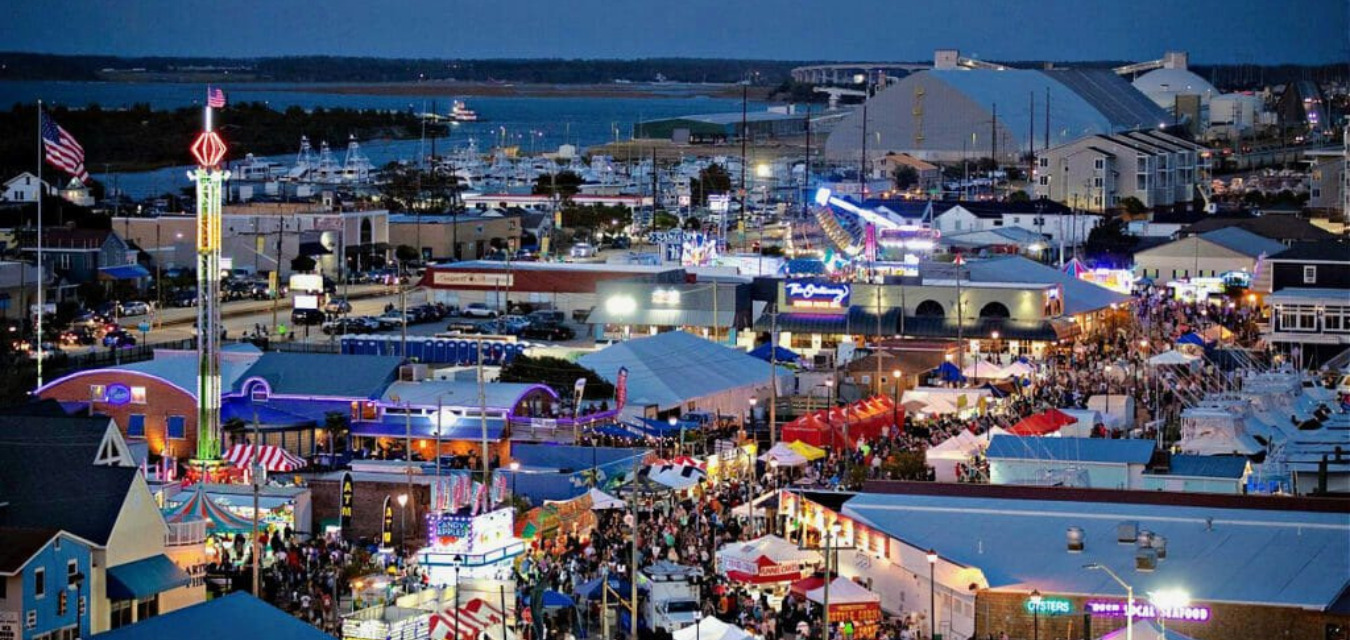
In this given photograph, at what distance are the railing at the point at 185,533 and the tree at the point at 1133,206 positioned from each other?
4047 cm

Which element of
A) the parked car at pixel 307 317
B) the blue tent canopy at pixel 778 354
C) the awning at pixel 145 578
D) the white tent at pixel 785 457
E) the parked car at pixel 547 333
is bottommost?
the awning at pixel 145 578

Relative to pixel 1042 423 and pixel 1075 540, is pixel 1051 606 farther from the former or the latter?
pixel 1042 423

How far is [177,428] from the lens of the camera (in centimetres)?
2169

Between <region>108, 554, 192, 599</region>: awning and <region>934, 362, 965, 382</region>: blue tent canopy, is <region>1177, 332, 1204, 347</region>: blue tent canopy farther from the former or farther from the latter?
<region>108, 554, 192, 599</region>: awning

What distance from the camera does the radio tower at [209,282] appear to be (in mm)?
19156

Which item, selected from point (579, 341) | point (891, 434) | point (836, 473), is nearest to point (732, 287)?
point (579, 341)

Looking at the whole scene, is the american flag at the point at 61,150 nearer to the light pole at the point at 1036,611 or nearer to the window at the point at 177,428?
the window at the point at 177,428

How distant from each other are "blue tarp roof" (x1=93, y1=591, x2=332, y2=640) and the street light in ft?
13.7

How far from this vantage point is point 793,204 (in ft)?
191

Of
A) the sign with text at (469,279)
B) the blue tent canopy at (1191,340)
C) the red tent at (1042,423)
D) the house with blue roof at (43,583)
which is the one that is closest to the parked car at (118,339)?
the sign with text at (469,279)

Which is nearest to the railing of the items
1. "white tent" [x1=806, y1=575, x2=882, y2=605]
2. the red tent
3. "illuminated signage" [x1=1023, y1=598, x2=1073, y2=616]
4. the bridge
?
"white tent" [x1=806, y1=575, x2=882, y2=605]

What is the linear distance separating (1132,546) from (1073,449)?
13.1 ft

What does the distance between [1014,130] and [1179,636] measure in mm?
57401

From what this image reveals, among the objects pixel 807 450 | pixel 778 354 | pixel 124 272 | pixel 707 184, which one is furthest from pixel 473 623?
pixel 707 184
